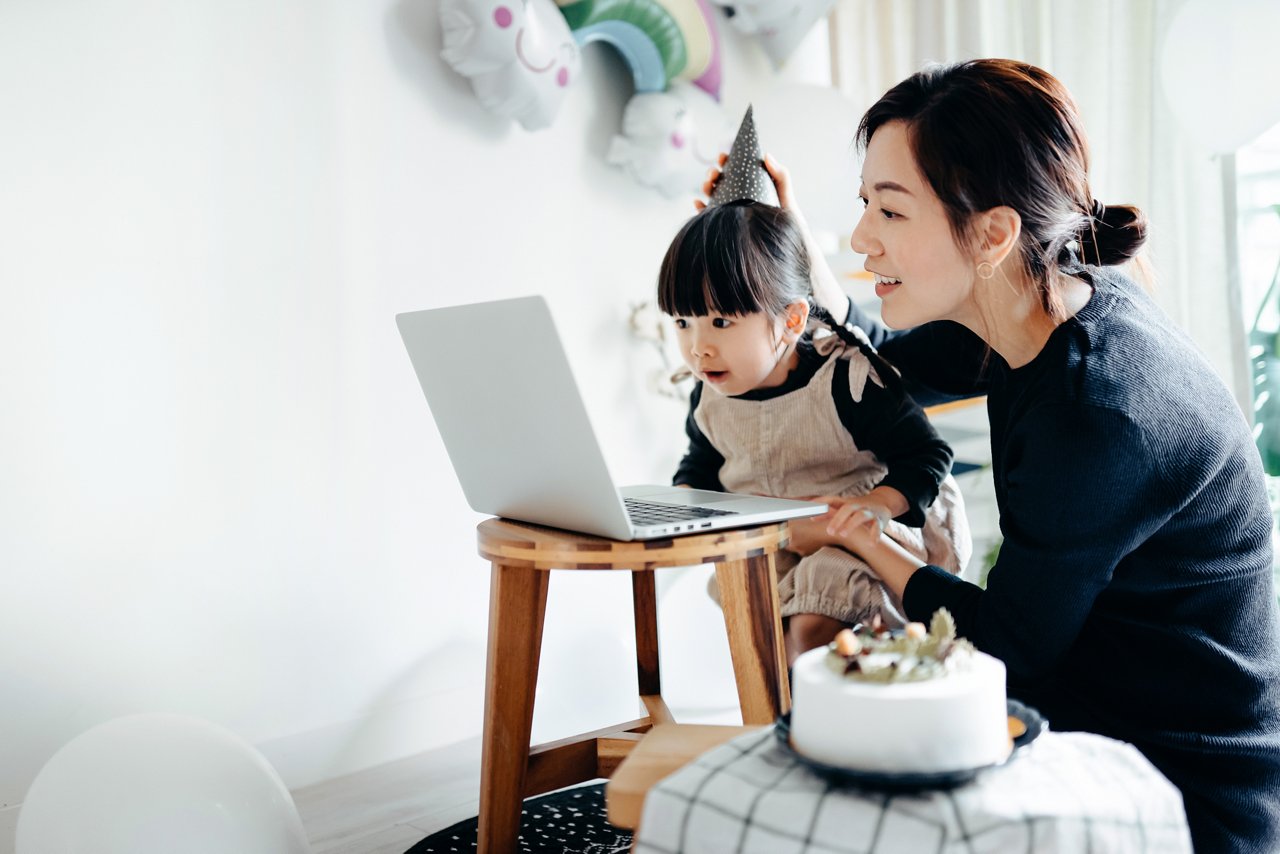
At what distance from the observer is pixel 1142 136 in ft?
7.29

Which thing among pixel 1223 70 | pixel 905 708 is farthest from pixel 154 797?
pixel 1223 70

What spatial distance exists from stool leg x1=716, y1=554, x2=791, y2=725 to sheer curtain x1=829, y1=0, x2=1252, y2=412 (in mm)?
1224

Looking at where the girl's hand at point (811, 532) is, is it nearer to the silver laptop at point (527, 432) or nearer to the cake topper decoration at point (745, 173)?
the silver laptop at point (527, 432)

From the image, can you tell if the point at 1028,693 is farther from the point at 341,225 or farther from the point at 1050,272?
the point at 341,225

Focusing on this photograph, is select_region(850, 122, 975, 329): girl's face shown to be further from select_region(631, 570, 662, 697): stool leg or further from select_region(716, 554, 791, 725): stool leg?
select_region(631, 570, 662, 697): stool leg

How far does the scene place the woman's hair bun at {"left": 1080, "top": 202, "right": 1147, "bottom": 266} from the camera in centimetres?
123

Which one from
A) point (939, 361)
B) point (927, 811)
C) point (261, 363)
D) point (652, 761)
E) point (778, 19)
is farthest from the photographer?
point (778, 19)

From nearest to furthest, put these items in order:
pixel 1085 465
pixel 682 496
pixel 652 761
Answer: pixel 652 761
pixel 1085 465
pixel 682 496

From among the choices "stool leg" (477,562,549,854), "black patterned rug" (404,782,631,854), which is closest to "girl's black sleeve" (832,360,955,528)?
"stool leg" (477,562,549,854)

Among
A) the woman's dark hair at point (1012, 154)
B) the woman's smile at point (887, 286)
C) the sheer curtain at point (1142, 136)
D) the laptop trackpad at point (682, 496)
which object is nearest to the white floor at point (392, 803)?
the laptop trackpad at point (682, 496)

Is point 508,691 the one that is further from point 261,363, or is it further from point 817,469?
point 261,363

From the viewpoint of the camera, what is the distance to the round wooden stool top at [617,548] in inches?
44.9

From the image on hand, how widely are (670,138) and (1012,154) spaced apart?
1.23 meters

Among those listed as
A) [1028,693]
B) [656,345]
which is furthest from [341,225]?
[1028,693]
